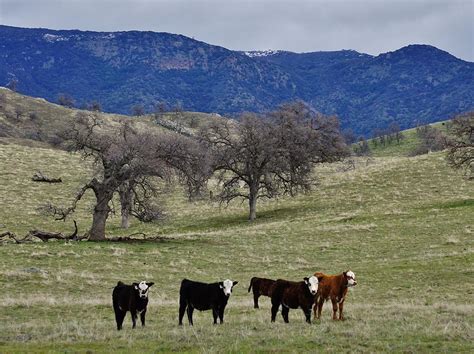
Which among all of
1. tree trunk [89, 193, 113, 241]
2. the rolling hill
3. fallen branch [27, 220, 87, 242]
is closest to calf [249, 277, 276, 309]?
the rolling hill

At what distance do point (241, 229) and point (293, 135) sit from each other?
13564 mm

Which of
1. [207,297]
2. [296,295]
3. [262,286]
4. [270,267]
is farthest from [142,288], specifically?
[270,267]

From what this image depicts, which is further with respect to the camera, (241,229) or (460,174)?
(460,174)

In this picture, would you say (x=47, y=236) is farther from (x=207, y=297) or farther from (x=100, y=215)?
(x=207, y=297)

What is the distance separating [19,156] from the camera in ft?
283

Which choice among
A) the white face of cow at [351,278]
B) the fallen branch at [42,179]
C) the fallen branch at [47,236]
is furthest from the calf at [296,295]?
the fallen branch at [42,179]

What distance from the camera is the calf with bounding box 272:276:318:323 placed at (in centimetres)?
1578

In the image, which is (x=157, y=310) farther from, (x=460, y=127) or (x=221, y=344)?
(x=460, y=127)

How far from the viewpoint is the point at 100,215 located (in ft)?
127

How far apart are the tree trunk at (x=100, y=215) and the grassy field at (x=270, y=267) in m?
2.78

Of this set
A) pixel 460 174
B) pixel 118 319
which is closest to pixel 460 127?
pixel 460 174

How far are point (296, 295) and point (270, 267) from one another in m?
15.4

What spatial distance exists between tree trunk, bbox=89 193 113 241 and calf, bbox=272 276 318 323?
23687 millimetres

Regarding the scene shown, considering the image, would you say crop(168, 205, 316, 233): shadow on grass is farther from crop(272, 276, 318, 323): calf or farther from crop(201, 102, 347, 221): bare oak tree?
crop(272, 276, 318, 323): calf
